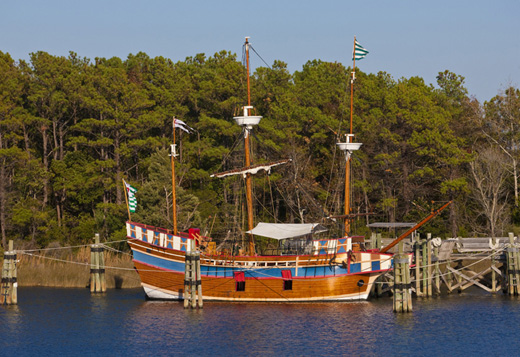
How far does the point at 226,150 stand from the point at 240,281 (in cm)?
2802

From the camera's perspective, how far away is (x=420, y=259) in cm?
5619

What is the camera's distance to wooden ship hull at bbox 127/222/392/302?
54219mm

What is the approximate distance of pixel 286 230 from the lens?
55.8m

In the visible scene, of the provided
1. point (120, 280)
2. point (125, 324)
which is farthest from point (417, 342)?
point (120, 280)


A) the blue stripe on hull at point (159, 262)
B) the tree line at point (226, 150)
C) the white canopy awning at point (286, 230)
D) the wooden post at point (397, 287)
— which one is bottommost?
the wooden post at point (397, 287)

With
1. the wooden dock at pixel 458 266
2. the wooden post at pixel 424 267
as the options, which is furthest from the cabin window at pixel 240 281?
the wooden post at pixel 424 267

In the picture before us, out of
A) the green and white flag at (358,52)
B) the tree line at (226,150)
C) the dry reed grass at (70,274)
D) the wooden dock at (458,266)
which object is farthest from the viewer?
the tree line at (226,150)

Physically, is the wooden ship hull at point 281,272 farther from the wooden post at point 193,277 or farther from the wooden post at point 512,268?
the wooden post at point 512,268

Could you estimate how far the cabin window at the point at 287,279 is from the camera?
54.3 meters

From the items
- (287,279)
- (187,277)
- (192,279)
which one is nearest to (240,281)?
(287,279)

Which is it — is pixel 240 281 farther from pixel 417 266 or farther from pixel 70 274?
pixel 70 274

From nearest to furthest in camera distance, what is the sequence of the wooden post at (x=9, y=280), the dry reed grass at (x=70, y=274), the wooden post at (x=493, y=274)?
the wooden post at (x=9, y=280)
the wooden post at (x=493, y=274)
the dry reed grass at (x=70, y=274)

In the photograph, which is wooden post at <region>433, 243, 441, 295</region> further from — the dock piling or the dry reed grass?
the dry reed grass

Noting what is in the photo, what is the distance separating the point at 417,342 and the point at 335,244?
1321cm
